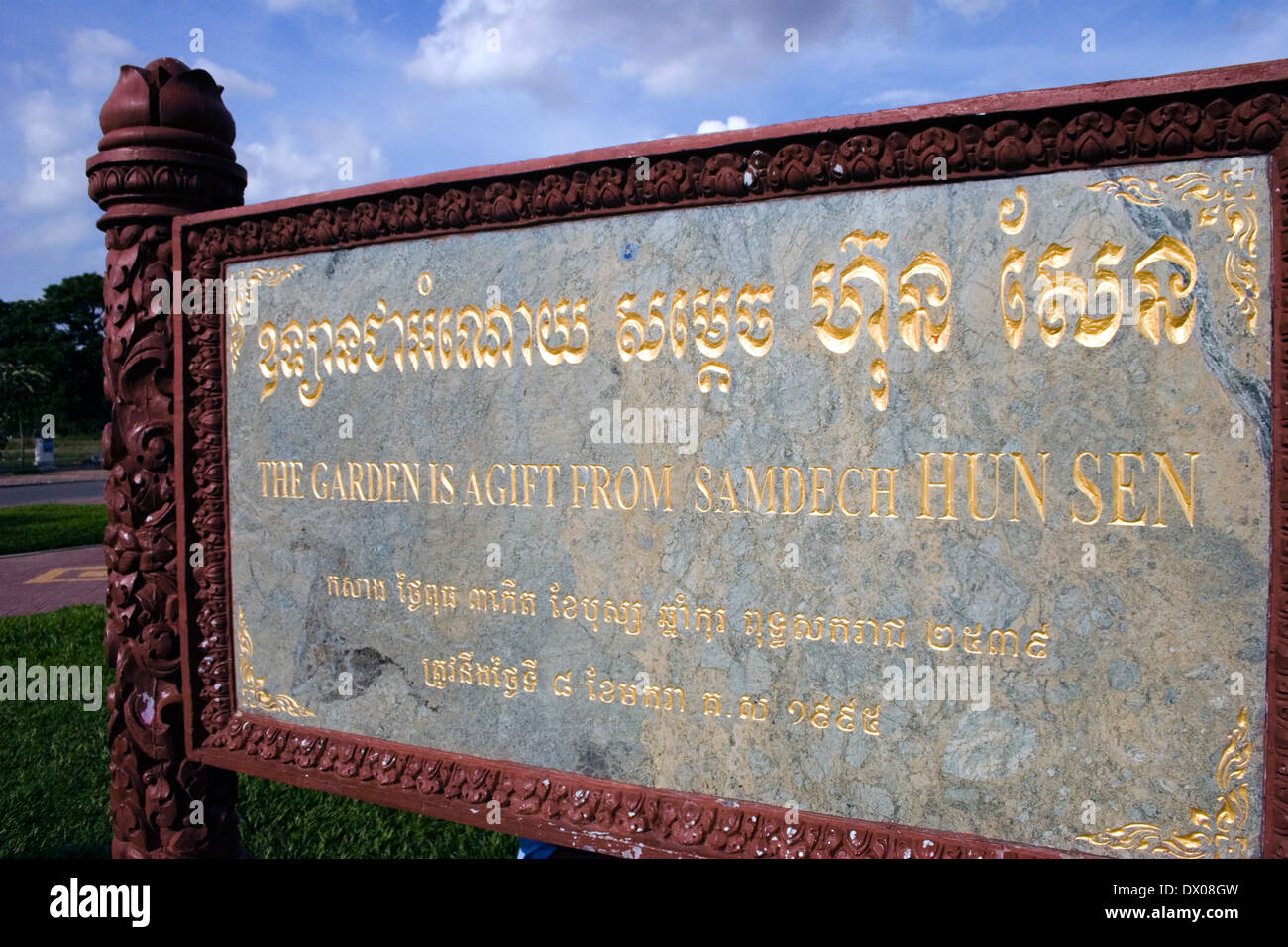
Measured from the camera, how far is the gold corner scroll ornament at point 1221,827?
5.30ft

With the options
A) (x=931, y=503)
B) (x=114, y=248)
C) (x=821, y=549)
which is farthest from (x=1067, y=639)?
(x=114, y=248)

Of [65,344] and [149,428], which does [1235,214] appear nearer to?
[149,428]

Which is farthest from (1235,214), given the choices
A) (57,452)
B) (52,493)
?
(57,452)

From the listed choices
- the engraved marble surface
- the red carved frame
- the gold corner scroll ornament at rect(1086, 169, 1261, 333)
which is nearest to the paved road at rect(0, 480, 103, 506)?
the red carved frame

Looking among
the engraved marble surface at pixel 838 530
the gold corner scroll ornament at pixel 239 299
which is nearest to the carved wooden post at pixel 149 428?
the gold corner scroll ornament at pixel 239 299

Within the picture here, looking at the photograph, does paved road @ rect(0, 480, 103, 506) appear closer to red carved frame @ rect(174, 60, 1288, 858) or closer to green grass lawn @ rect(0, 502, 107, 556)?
green grass lawn @ rect(0, 502, 107, 556)

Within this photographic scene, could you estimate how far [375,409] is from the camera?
2.36 m

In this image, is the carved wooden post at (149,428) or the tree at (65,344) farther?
the tree at (65,344)

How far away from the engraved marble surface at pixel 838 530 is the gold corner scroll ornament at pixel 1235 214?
0.05ft

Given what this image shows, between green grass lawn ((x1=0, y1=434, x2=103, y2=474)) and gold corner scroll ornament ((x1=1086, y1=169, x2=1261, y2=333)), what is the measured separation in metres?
29.5

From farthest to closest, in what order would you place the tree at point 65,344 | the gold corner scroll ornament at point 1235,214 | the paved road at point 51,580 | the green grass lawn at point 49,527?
the tree at point 65,344 → the green grass lawn at point 49,527 → the paved road at point 51,580 → the gold corner scroll ornament at point 1235,214

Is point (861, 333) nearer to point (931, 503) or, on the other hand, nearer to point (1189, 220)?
point (931, 503)

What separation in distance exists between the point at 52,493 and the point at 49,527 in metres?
8.85

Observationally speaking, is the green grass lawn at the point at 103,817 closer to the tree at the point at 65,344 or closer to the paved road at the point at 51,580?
the paved road at the point at 51,580
